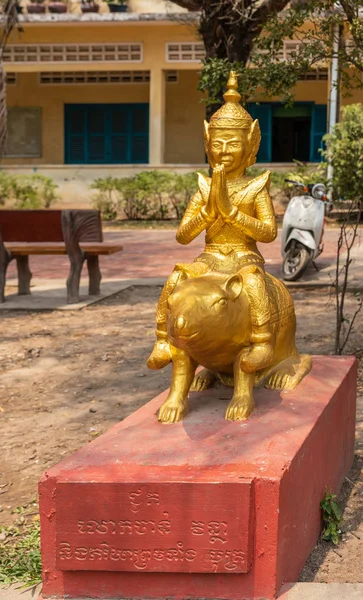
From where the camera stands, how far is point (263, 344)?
3.64 metres

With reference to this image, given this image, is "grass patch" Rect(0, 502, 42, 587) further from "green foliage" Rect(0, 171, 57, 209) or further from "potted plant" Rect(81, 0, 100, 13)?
"potted plant" Rect(81, 0, 100, 13)

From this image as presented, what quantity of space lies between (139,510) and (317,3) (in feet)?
14.2

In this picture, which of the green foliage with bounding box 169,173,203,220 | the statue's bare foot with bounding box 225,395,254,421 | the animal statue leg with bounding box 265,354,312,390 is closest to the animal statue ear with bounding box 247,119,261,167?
the animal statue leg with bounding box 265,354,312,390

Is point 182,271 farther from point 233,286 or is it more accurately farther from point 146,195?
point 146,195

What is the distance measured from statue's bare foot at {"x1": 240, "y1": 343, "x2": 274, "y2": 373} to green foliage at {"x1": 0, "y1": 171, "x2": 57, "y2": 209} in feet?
51.8

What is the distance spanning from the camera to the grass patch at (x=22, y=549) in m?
3.35

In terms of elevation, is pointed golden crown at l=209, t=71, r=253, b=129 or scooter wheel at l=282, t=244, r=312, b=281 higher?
pointed golden crown at l=209, t=71, r=253, b=129

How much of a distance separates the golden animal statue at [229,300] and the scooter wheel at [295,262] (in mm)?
5832

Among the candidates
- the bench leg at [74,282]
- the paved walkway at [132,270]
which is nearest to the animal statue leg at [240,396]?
the paved walkway at [132,270]

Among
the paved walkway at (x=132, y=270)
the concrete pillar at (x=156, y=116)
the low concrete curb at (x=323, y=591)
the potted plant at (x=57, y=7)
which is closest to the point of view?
the low concrete curb at (x=323, y=591)

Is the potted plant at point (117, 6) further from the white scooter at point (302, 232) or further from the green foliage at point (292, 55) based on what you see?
the green foliage at point (292, 55)

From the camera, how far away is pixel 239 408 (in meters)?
3.56

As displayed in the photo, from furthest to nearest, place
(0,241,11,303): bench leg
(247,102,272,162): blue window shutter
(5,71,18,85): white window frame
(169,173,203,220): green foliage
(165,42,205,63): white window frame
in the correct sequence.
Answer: (5,71,18,85): white window frame
(247,102,272,162): blue window shutter
(165,42,205,63): white window frame
(169,173,203,220): green foliage
(0,241,11,303): bench leg

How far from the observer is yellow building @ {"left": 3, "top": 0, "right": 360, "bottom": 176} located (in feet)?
67.3
